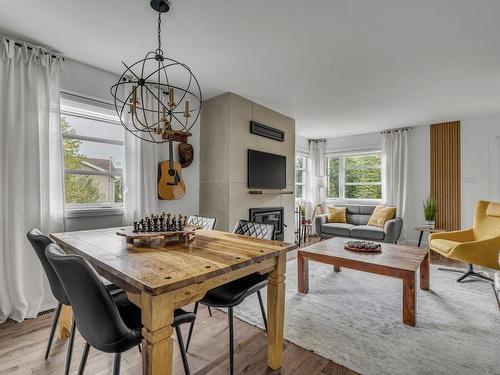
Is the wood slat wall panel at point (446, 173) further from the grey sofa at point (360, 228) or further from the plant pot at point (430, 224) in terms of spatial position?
the grey sofa at point (360, 228)

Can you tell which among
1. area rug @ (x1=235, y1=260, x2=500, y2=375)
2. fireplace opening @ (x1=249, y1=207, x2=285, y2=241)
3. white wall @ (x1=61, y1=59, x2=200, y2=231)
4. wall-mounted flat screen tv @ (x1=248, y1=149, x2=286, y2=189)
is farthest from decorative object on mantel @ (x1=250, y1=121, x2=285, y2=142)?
area rug @ (x1=235, y1=260, x2=500, y2=375)

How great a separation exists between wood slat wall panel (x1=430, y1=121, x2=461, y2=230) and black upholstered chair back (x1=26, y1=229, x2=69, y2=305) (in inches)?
231

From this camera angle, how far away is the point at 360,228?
16.0 ft

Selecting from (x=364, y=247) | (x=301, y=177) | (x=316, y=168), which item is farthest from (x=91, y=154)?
(x=316, y=168)

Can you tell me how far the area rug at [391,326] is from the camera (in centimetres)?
172

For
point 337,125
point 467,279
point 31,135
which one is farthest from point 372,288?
point 31,135

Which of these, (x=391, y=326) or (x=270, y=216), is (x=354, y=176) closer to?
(x=270, y=216)

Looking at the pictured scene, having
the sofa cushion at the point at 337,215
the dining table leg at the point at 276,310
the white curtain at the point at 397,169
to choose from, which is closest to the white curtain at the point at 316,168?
the sofa cushion at the point at 337,215

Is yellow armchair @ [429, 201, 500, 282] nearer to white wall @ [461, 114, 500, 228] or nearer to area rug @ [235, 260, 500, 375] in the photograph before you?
area rug @ [235, 260, 500, 375]

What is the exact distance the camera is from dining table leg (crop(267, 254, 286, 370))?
1613 millimetres

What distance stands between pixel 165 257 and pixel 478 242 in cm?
329

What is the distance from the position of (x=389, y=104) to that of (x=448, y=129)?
1868mm

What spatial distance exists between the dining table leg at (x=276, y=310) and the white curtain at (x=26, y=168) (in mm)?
2189

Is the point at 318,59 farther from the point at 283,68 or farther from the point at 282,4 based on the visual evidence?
the point at 282,4
